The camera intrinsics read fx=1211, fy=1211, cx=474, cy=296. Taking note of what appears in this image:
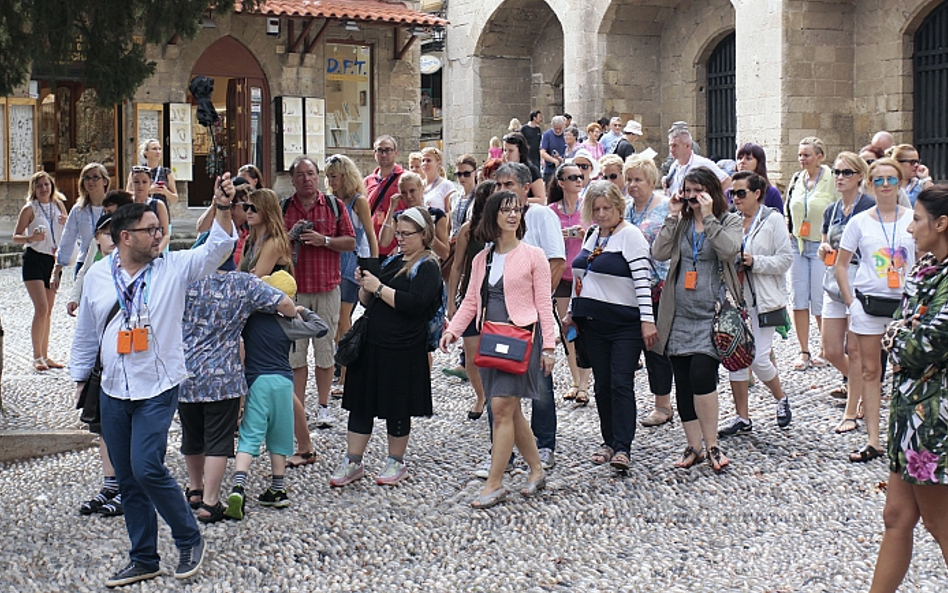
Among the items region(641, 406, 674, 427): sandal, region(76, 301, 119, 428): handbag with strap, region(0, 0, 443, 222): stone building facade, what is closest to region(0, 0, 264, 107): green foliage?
region(76, 301, 119, 428): handbag with strap

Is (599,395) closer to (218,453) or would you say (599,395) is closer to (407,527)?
(407,527)

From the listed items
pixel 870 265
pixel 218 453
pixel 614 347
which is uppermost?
pixel 870 265

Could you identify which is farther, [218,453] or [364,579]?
[218,453]

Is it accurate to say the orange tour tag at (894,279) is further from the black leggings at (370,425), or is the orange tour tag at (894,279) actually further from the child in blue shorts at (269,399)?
the child in blue shorts at (269,399)

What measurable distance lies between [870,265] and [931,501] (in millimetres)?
2864

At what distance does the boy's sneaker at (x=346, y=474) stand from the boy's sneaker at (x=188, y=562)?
4.56ft

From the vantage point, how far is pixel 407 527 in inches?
230

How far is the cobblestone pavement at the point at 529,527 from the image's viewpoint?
512 cm

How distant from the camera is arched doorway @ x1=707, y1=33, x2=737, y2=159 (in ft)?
78.0

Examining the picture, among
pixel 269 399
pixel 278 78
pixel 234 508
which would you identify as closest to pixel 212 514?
pixel 234 508

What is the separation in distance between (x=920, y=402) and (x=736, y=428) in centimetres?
334

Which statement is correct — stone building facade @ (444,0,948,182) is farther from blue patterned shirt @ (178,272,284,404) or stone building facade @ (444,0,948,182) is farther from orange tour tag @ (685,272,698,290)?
blue patterned shirt @ (178,272,284,404)

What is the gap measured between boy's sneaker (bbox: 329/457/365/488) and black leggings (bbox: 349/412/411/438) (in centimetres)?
18

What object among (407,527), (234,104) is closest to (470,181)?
(407,527)
